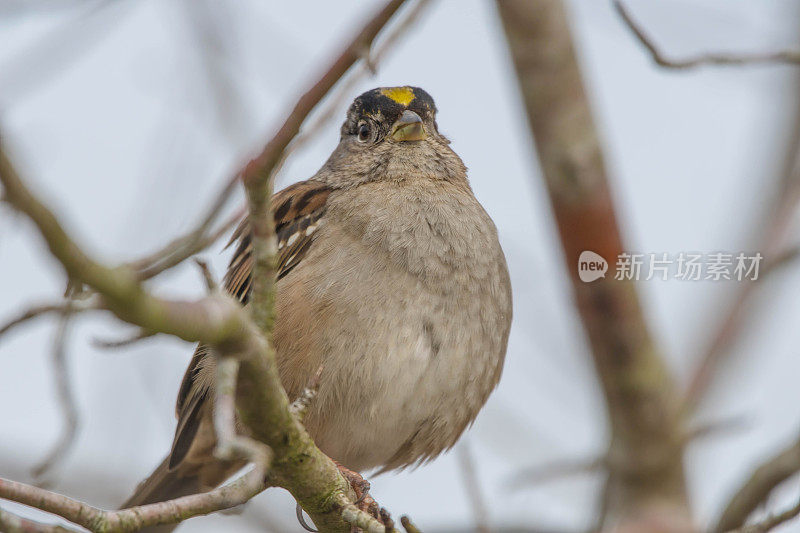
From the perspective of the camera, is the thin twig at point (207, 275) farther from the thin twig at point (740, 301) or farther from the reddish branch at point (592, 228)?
the thin twig at point (740, 301)

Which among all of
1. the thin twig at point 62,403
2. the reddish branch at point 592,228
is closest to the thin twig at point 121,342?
the thin twig at point 62,403

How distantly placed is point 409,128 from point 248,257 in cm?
127

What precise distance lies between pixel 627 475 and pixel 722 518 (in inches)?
50.3

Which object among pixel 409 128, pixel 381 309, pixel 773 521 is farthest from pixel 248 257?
pixel 773 521

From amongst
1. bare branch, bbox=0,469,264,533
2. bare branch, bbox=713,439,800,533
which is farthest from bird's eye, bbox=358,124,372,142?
bare branch, bbox=0,469,264,533

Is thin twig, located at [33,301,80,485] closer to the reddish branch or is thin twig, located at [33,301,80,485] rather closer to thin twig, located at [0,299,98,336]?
thin twig, located at [0,299,98,336]

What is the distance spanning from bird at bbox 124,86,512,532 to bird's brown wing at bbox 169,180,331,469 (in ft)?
0.04

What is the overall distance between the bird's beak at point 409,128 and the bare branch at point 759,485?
2.69 m

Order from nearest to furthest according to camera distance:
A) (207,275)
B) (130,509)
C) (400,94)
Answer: (207,275) → (130,509) → (400,94)

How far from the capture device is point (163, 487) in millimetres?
6000

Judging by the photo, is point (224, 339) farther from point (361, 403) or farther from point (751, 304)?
point (751, 304)

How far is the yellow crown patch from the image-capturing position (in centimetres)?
615

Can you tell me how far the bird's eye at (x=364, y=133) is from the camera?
6202mm

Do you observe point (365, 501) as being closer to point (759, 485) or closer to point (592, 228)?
point (759, 485)
